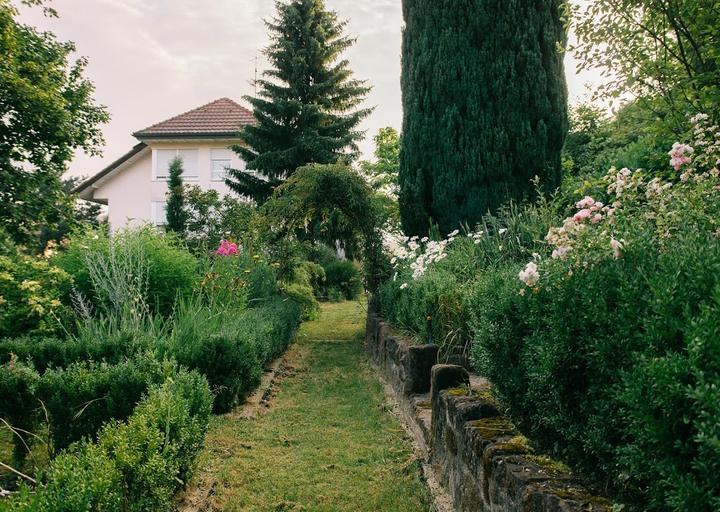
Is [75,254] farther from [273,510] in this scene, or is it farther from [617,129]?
[617,129]

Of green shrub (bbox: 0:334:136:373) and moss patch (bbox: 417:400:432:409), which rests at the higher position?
green shrub (bbox: 0:334:136:373)

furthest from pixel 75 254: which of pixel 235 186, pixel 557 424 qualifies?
pixel 235 186

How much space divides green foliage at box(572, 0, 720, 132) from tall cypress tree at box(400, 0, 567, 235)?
231 cm

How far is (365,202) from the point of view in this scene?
963 centimetres

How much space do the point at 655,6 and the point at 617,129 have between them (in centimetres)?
232

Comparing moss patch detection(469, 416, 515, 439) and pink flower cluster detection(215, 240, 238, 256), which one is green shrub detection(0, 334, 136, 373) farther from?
pink flower cluster detection(215, 240, 238, 256)

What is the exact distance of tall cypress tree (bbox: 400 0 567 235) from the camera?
8500mm

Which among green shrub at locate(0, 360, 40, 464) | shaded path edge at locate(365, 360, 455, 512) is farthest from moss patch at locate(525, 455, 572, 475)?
green shrub at locate(0, 360, 40, 464)

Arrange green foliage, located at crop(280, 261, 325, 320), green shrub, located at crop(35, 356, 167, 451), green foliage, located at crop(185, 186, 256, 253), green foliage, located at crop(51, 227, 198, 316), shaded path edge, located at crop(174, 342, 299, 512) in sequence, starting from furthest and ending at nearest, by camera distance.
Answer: green foliage, located at crop(185, 186, 256, 253)
green foliage, located at crop(280, 261, 325, 320)
green foliage, located at crop(51, 227, 198, 316)
green shrub, located at crop(35, 356, 167, 451)
shaded path edge, located at crop(174, 342, 299, 512)

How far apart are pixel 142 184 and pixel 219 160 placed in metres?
4.32

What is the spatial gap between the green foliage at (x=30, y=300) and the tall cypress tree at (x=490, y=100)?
5.73 m

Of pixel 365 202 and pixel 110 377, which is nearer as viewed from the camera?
pixel 110 377

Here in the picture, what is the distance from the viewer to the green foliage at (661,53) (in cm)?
505

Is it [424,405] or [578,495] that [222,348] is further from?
[578,495]
